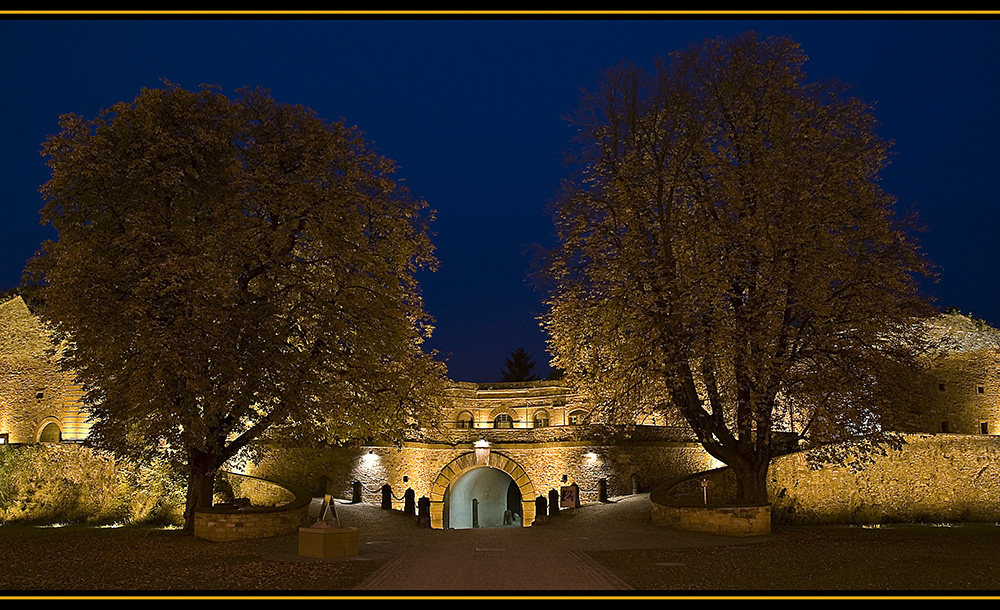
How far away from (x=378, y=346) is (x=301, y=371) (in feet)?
7.83

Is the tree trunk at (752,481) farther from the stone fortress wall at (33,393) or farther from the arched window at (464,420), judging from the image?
the stone fortress wall at (33,393)

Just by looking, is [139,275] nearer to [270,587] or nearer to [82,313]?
[82,313]

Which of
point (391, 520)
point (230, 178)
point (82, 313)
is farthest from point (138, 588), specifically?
point (391, 520)

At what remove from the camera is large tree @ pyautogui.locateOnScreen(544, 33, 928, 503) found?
17656 mm

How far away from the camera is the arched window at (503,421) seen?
3844cm

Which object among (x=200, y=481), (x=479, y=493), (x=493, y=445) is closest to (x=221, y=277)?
(x=200, y=481)

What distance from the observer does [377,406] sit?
1948 centimetres

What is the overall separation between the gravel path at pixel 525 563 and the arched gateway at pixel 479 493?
23.8 ft

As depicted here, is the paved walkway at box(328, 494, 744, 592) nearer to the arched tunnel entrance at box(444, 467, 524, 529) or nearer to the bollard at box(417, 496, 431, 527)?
the bollard at box(417, 496, 431, 527)

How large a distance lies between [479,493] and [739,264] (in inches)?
982

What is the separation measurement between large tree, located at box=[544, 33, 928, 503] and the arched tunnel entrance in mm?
15997

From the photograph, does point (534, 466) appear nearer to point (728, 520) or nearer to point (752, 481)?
point (752, 481)

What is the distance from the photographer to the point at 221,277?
16.7 meters

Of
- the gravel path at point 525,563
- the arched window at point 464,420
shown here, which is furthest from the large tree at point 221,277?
the arched window at point 464,420
